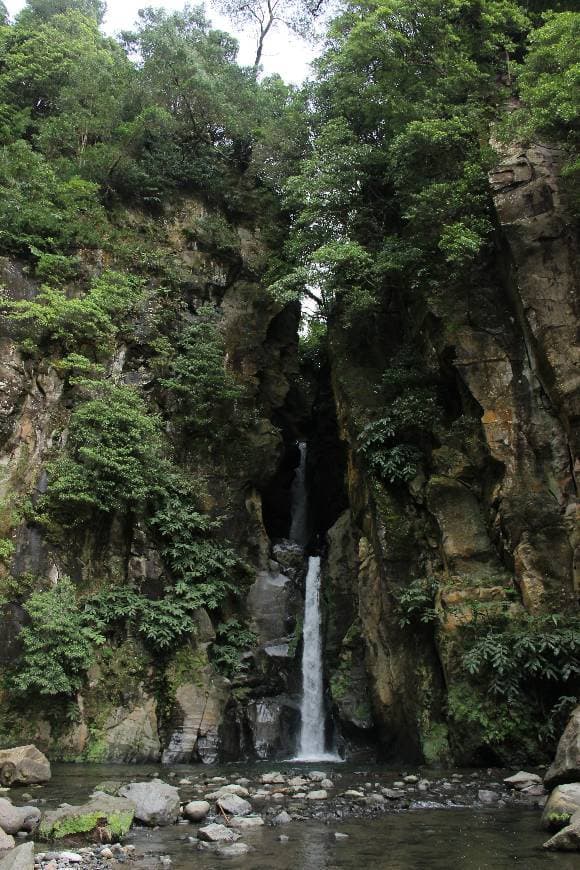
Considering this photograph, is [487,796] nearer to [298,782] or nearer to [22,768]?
[298,782]

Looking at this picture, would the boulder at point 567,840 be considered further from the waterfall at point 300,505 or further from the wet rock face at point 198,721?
the waterfall at point 300,505

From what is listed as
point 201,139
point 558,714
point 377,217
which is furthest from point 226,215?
point 558,714

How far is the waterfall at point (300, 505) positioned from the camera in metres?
23.2

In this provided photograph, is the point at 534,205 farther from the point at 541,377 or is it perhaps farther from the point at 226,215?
the point at 226,215

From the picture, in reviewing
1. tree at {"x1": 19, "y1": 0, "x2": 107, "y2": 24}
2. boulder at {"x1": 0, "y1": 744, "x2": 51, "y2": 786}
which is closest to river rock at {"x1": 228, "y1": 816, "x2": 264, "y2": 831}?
boulder at {"x1": 0, "y1": 744, "x2": 51, "y2": 786}

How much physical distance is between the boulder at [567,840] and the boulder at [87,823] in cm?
463

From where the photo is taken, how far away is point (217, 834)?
7203 mm

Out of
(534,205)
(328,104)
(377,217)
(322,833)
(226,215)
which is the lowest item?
(322,833)

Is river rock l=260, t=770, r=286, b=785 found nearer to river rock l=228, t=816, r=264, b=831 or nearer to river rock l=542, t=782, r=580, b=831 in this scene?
river rock l=228, t=816, r=264, b=831

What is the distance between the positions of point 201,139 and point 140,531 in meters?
15.7

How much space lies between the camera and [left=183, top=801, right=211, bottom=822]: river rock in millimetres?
8109

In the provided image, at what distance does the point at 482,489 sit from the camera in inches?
555

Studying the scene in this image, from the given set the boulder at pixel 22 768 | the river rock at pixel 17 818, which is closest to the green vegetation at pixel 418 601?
the boulder at pixel 22 768

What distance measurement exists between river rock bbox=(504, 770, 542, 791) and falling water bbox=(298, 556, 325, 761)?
6787mm
